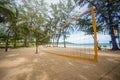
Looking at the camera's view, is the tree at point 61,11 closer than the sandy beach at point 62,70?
No

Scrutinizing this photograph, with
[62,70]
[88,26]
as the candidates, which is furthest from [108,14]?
[62,70]

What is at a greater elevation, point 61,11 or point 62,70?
point 61,11

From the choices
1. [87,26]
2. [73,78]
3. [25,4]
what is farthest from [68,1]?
[73,78]

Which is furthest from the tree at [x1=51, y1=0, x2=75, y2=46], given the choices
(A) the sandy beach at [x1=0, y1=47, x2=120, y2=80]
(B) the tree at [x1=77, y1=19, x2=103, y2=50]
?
(A) the sandy beach at [x1=0, y1=47, x2=120, y2=80]

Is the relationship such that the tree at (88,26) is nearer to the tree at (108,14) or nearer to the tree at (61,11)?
the tree at (108,14)

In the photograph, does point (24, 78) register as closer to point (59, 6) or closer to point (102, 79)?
point (102, 79)

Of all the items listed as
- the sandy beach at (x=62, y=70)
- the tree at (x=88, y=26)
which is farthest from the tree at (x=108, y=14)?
the sandy beach at (x=62, y=70)

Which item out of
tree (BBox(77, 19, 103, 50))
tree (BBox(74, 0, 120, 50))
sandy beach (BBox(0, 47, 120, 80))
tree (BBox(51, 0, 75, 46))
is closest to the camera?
sandy beach (BBox(0, 47, 120, 80))

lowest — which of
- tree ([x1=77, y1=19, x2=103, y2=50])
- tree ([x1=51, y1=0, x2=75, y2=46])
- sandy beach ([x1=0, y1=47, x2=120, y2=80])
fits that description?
sandy beach ([x1=0, y1=47, x2=120, y2=80])

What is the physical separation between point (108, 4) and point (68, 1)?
41.5ft

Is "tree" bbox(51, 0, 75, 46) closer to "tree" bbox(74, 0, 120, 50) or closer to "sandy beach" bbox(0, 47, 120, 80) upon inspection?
"tree" bbox(74, 0, 120, 50)

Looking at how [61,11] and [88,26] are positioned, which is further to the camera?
[61,11]

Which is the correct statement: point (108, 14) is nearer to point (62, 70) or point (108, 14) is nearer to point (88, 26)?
point (88, 26)

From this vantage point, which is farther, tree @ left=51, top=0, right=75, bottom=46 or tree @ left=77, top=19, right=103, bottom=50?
tree @ left=51, top=0, right=75, bottom=46
